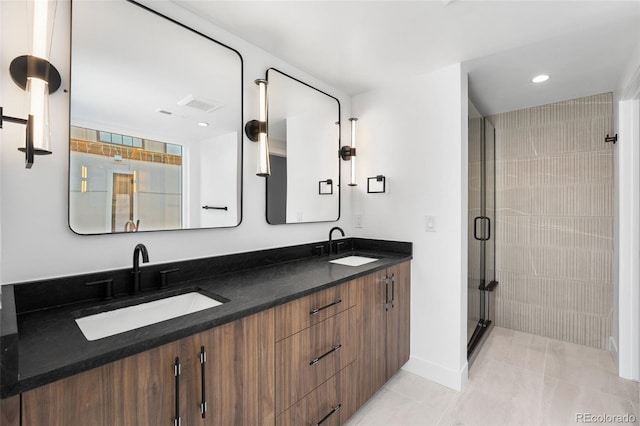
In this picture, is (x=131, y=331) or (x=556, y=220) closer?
(x=131, y=331)

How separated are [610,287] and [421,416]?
2227 mm

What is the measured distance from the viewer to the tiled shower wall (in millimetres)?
2723

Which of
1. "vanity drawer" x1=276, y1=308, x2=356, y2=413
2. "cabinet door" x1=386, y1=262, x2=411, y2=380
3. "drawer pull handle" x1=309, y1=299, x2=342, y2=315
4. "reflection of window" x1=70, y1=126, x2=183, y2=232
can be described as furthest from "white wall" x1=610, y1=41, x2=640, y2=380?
"reflection of window" x1=70, y1=126, x2=183, y2=232

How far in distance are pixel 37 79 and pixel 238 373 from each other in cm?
132

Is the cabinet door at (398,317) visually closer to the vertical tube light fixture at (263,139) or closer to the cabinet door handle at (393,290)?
the cabinet door handle at (393,290)

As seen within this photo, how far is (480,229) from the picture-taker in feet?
9.91

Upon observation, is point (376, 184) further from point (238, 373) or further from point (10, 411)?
point (10, 411)

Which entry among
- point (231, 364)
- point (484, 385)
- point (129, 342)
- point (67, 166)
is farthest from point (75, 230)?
point (484, 385)

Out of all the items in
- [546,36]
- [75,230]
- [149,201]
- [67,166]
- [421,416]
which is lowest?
[421,416]

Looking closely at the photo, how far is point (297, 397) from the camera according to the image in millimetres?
1418

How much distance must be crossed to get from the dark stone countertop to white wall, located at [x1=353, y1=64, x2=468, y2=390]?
545 mm

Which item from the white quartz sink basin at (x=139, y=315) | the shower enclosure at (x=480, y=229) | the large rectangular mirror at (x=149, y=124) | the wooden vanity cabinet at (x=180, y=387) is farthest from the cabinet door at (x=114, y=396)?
the shower enclosure at (x=480, y=229)

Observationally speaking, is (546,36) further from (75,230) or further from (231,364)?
(75,230)

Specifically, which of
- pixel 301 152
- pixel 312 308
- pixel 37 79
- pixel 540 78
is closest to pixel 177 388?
pixel 312 308
